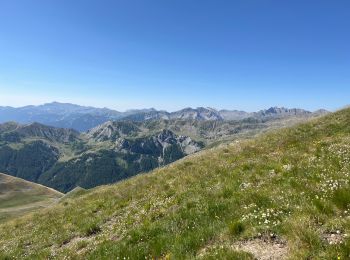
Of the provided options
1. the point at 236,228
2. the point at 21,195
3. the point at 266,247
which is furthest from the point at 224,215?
the point at 21,195

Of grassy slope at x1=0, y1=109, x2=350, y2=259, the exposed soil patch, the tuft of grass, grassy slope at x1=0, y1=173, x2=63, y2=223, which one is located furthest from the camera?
grassy slope at x1=0, y1=173, x2=63, y2=223

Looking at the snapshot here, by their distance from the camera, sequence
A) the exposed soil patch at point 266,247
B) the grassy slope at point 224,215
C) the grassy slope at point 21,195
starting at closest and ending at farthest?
the exposed soil patch at point 266,247, the grassy slope at point 224,215, the grassy slope at point 21,195

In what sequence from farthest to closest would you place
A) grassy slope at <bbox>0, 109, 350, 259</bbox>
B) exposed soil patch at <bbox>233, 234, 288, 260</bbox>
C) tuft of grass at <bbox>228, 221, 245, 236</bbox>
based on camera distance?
tuft of grass at <bbox>228, 221, 245, 236</bbox>
grassy slope at <bbox>0, 109, 350, 259</bbox>
exposed soil patch at <bbox>233, 234, 288, 260</bbox>

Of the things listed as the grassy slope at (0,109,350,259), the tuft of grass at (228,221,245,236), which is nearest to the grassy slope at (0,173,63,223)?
the grassy slope at (0,109,350,259)

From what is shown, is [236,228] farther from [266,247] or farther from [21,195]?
[21,195]

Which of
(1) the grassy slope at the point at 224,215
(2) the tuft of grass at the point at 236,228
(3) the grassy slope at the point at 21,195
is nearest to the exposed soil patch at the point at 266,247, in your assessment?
(1) the grassy slope at the point at 224,215

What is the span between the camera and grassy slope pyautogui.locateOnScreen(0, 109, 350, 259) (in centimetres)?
A: 920

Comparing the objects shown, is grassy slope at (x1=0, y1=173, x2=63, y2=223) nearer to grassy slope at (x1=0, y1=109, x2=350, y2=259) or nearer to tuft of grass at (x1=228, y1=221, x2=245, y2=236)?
grassy slope at (x1=0, y1=109, x2=350, y2=259)

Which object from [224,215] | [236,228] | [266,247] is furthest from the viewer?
[224,215]

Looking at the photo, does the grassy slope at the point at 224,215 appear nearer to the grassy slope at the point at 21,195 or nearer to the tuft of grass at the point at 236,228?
the tuft of grass at the point at 236,228

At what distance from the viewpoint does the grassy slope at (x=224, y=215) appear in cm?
920

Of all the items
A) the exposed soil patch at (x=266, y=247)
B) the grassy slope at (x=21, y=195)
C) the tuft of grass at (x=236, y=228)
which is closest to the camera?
the exposed soil patch at (x=266, y=247)

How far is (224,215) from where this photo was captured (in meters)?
12.3

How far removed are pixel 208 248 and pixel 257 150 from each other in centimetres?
1616
